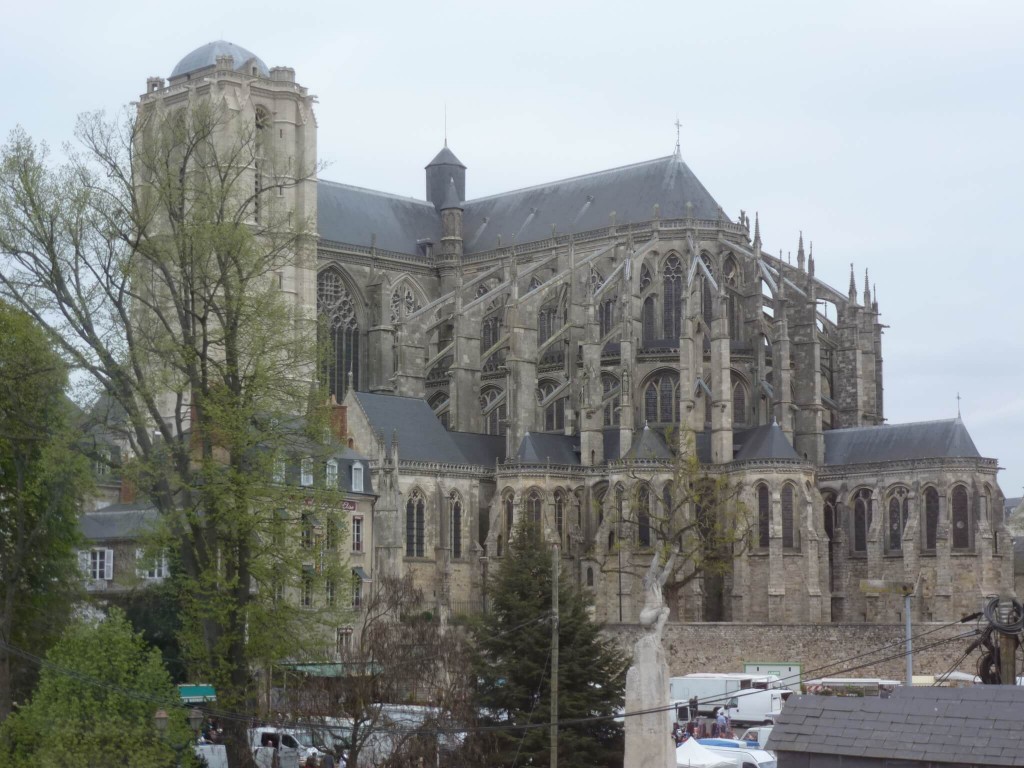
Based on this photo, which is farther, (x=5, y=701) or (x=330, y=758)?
(x=330, y=758)

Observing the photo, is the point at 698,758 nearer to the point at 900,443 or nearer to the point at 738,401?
the point at 900,443

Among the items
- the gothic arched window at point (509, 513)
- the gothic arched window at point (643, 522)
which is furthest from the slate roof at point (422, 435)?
the gothic arched window at point (643, 522)

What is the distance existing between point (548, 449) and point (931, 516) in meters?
13.8

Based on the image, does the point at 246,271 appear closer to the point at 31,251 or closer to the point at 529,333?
the point at 31,251

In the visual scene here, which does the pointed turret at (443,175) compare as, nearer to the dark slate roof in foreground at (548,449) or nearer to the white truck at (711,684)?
the dark slate roof in foreground at (548,449)

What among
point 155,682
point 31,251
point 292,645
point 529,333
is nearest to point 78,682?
point 155,682

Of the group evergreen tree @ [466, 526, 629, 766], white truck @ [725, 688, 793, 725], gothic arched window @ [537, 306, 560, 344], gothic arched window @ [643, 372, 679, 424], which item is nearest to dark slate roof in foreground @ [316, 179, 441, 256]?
gothic arched window @ [537, 306, 560, 344]

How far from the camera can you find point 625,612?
205ft

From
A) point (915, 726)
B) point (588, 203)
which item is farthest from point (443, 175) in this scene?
point (915, 726)

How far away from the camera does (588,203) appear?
79.0 m

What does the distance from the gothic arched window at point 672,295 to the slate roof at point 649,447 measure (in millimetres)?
7783

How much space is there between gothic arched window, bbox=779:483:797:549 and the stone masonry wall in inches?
273

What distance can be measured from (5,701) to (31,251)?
8501mm

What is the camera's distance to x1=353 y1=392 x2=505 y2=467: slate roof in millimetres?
65188
